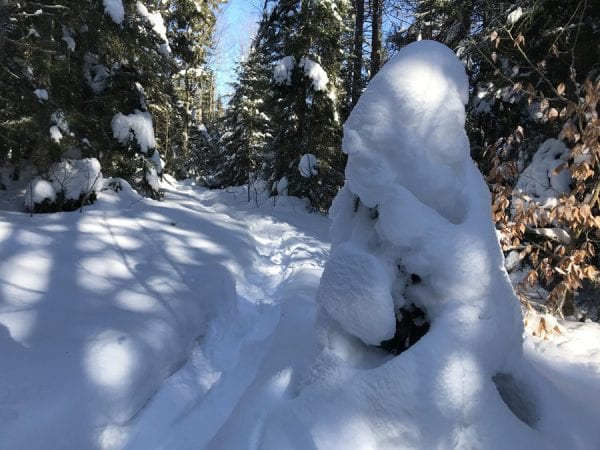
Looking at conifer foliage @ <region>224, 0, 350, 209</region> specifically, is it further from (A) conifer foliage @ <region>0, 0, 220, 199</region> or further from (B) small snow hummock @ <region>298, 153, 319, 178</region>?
(A) conifer foliage @ <region>0, 0, 220, 199</region>

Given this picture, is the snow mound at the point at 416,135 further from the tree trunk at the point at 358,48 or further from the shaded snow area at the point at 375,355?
the tree trunk at the point at 358,48

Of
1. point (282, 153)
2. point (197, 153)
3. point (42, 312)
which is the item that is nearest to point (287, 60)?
point (282, 153)

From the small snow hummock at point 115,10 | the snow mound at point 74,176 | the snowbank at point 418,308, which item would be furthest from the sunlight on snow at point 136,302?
the small snow hummock at point 115,10

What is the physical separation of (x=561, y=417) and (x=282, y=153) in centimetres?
1155

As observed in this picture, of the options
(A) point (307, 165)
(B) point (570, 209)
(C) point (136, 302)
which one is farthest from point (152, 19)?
(B) point (570, 209)

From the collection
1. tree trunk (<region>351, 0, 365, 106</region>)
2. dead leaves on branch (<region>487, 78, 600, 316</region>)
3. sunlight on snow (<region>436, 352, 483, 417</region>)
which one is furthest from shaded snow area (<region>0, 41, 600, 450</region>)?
tree trunk (<region>351, 0, 365, 106</region>)

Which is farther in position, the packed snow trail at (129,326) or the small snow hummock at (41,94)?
the small snow hummock at (41,94)

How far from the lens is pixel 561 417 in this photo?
262 cm

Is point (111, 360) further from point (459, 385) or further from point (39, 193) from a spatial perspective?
point (39, 193)

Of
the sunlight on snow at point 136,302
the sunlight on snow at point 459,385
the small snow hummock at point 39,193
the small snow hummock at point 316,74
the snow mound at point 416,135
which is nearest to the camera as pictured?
the sunlight on snow at point 459,385

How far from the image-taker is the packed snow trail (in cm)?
280

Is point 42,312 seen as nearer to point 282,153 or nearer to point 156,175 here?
point 156,175

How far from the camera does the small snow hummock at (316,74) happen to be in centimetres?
1160

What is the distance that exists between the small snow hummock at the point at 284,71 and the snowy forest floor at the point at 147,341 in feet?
23.0
